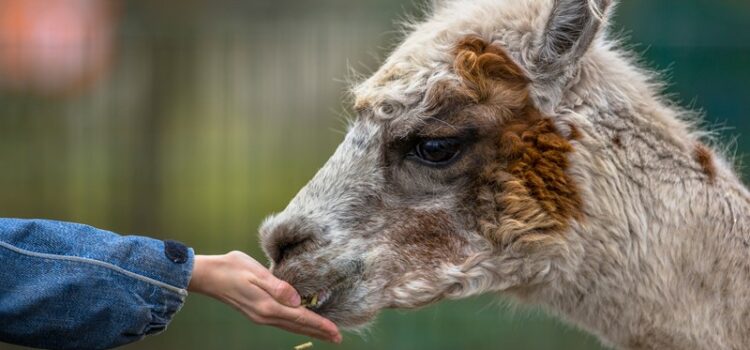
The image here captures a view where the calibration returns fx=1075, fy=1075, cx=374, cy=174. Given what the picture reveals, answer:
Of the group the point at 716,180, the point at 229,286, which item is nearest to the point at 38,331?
the point at 229,286

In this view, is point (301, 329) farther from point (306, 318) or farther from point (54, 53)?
point (54, 53)

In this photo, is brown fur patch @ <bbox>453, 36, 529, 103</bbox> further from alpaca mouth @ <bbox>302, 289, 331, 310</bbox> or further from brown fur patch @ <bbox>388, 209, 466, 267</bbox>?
alpaca mouth @ <bbox>302, 289, 331, 310</bbox>

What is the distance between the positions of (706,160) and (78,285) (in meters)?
1.84

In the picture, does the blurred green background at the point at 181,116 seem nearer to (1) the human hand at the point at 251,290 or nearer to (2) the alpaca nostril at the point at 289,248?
(2) the alpaca nostril at the point at 289,248

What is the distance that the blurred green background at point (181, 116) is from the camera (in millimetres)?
7746

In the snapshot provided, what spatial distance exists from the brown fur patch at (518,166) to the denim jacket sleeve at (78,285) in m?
0.97

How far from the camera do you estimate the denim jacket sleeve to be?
8.72ft

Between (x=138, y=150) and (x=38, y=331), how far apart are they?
522cm

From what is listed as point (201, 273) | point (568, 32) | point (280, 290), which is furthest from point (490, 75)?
point (201, 273)

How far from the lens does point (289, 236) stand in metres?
3.26

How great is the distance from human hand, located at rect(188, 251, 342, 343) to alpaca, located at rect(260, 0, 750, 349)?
0.14 metres

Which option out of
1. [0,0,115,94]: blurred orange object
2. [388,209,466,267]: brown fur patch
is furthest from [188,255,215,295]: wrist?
[0,0,115,94]: blurred orange object

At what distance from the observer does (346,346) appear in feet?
24.6

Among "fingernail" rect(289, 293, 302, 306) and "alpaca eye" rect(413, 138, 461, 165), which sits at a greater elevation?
"alpaca eye" rect(413, 138, 461, 165)
